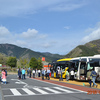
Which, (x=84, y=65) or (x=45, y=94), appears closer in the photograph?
(x=45, y=94)

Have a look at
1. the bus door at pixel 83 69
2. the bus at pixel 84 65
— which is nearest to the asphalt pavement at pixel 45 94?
the bus at pixel 84 65

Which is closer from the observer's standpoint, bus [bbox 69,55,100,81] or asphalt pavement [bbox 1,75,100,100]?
asphalt pavement [bbox 1,75,100,100]

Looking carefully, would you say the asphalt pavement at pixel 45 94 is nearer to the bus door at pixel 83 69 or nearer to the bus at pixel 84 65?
the bus at pixel 84 65

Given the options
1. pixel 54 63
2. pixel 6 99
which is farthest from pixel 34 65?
pixel 6 99

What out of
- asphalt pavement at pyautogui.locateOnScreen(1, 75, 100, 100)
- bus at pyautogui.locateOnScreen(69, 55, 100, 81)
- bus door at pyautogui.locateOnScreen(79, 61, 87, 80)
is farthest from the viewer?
bus door at pyautogui.locateOnScreen(79, 61, 87, 80)

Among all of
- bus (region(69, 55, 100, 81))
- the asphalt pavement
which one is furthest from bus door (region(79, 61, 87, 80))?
the asphalt pavement

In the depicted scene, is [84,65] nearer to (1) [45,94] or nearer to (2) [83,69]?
(2) [83,69]

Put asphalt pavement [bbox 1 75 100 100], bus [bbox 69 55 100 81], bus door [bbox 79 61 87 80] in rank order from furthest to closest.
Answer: bus door [bbox 79 61 87 80] → bus [bbox 69 55 100 81] → asphalt pavement [bbox 1 75 100 100]

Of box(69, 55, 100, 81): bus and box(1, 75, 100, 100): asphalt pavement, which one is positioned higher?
box(69, 55, 100, 81): bus

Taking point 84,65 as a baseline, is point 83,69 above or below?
below

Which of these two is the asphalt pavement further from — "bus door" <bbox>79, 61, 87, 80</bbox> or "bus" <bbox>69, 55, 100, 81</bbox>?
"bus door" <bbox>79, 61, 87, 80</bbox>

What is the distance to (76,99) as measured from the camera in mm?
11086

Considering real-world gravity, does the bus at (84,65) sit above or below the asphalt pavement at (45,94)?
above

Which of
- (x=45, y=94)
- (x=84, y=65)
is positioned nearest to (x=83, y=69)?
(x=84, y=65)
